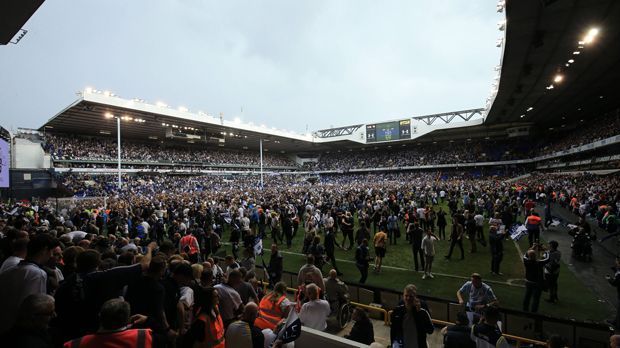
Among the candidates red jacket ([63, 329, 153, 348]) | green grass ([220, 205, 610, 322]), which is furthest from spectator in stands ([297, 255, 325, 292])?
red jacket ([63, 329, 153, 348])

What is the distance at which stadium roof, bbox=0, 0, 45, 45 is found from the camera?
21.8 ft

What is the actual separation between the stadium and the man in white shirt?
0.7 inches

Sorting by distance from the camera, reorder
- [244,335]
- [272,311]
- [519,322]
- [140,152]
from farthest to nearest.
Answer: [140,152] → [519,322] → [272,311] → [244,335]

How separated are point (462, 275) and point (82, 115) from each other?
110ft

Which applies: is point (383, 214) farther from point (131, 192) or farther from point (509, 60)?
point (131, 192)

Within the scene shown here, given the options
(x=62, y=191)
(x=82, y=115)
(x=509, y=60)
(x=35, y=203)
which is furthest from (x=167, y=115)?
(x=509, y=60)

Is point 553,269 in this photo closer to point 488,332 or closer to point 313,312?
point 488,332

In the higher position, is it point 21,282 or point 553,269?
point 21,282

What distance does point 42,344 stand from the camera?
1905 millimetres

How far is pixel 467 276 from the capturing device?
330 inches

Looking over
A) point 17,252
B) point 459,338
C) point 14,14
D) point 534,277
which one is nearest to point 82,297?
point 17,252

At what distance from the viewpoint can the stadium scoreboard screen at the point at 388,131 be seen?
45.0 meters

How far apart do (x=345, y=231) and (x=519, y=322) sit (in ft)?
23.3

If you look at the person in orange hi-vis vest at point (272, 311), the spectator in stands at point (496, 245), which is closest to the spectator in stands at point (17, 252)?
the person in orange hi-vis vest at point (272, 311)
